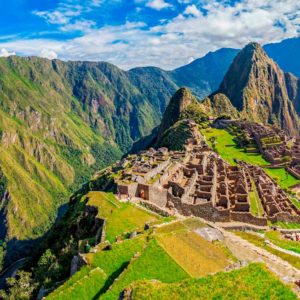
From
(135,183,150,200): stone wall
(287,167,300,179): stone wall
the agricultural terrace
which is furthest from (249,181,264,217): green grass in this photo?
(287,167,300,179): stone wall

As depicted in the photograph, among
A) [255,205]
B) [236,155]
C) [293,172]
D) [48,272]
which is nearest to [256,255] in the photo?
[48,272]

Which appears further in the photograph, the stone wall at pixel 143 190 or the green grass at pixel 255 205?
the green grass at pixel 255 205

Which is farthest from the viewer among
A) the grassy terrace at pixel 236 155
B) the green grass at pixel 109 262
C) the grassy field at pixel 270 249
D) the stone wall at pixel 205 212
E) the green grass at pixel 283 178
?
the grassy terrace at pixel 236 155

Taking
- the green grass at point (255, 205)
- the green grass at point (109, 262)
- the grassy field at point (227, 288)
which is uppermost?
the grassy field at point (227, 288)

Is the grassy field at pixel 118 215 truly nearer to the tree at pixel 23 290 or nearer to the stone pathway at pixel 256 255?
the stone pathway at pixel 256 255

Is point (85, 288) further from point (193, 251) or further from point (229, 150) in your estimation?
point (229, 150)

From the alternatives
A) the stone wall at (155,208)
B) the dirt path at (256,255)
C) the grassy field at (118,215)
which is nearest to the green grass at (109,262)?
the grassy field at (118,215)
